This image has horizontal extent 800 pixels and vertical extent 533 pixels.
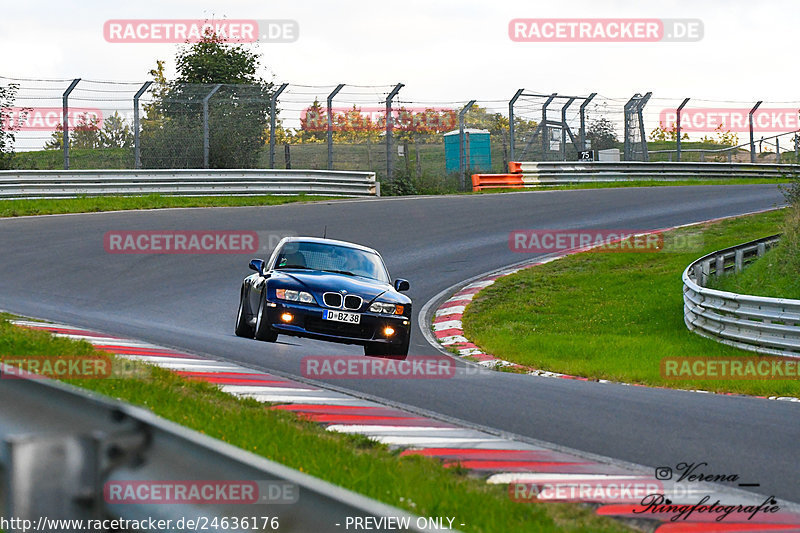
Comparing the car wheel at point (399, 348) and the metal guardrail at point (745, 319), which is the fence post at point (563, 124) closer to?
the metal guardrail at point (745, 319)

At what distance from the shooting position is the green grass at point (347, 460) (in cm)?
465

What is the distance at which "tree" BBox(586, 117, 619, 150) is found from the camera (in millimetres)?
36094

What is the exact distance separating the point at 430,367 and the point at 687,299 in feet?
20.6

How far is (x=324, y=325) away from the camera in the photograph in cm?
1112

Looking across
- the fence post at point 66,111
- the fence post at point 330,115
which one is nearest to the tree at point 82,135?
the fence post at point 66,111

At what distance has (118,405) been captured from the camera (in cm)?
298

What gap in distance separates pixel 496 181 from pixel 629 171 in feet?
17.8

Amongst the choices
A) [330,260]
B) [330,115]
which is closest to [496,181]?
[330,115]

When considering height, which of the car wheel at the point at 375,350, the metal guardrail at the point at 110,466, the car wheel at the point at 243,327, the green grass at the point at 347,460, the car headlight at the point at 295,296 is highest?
the metal guardrail at the point at 110,466

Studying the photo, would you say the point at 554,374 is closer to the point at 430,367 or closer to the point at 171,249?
the point at 430,367

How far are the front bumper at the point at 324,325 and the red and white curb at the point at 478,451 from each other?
5.10 feet

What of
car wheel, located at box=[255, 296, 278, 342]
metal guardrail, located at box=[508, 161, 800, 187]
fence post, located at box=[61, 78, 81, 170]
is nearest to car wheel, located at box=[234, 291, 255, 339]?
car wheel, located at box=[255, 296, 278, 342]

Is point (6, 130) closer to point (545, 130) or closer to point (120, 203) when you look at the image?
point (120, 203)

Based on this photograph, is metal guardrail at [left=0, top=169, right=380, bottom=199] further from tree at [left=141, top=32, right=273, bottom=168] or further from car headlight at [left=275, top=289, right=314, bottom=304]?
car headlight at [left=275, top=289, right=314, bottom=304]
